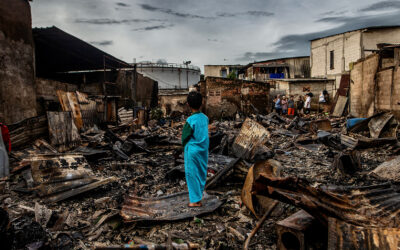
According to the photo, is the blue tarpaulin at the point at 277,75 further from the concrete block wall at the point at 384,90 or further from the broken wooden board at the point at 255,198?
the broken wooden board at the point at 255,198

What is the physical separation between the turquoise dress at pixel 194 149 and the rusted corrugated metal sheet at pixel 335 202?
1.25 metres

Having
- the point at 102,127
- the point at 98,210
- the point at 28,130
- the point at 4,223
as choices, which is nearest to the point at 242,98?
the point at 102,127

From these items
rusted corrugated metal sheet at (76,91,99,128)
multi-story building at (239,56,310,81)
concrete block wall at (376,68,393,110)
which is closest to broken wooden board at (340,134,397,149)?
concrete block wall at (376,68,393,110)

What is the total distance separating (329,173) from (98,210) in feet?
14.6

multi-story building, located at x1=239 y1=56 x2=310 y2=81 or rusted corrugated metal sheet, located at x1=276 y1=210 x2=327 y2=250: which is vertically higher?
multi-story building, located at x1=239 y1=56 x2=310 y2=81

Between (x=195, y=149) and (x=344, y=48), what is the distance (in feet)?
77.6

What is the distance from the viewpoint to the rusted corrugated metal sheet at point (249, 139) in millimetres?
5305

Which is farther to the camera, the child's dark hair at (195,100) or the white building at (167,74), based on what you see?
the white building at (167,74)

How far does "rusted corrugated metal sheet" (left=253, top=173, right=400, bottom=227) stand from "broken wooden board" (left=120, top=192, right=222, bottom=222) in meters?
1.36

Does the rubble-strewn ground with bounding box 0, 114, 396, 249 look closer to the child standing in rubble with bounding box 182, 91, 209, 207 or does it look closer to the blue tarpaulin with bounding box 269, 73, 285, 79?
the child standing in rubble with bounding box 182, 91, 209, 207

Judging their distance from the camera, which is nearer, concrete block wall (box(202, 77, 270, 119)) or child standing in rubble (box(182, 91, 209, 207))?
child standing in rubble (box(182, 91, 209, 207))

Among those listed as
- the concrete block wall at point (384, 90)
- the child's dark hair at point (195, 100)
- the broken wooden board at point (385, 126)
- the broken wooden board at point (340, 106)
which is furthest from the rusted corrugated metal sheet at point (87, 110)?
the broken wooden board at point (340, 106)

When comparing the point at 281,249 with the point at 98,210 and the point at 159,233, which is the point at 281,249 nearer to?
the point at 159,233

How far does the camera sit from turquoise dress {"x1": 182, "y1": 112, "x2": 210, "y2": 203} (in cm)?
323
